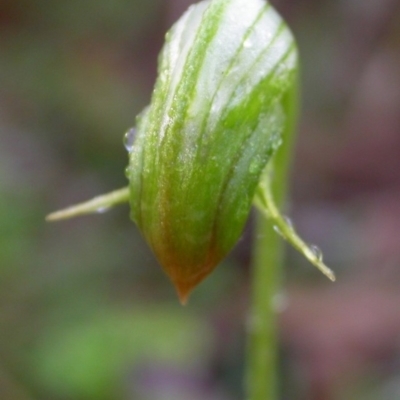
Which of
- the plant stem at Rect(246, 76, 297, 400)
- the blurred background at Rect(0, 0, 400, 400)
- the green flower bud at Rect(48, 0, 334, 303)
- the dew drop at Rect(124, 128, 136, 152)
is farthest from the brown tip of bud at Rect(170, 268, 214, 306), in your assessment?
the blurred background at Rect(0, 0, 400, 400)

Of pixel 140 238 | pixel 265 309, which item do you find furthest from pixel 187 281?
pixel 140 238

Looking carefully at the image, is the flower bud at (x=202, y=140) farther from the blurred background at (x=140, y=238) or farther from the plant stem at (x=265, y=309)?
the blurred background at (x=140, y=238)

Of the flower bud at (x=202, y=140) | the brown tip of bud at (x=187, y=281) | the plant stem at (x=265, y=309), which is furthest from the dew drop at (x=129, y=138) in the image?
the plant stem at (x=265, y=309)

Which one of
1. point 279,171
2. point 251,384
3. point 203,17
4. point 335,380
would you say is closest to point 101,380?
point 335,380

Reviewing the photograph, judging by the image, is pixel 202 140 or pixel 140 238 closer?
pixel 202 140

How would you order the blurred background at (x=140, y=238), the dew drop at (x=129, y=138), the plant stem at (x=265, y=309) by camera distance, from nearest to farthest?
the dew drop at (x=129, y=138) → the plant stem at (x=265, y=309) → the blurred background at (x=140, y=238)

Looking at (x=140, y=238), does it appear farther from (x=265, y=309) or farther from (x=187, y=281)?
(x=187, y=281)

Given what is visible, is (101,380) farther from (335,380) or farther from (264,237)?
(264,237)
